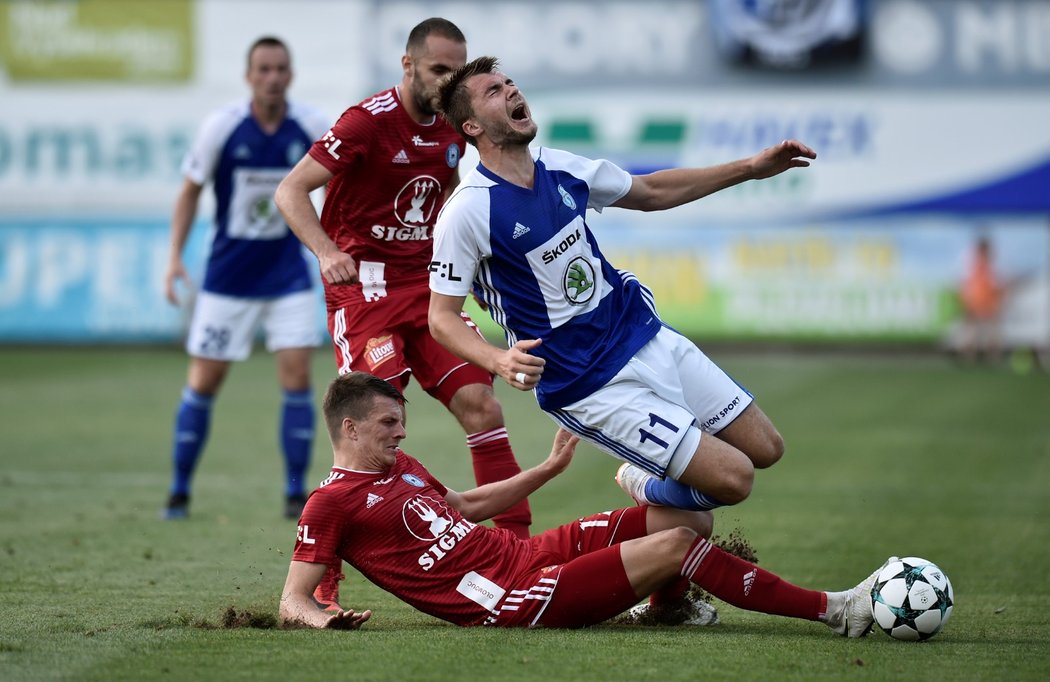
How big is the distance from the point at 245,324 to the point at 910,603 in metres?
5.16

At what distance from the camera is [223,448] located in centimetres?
1279

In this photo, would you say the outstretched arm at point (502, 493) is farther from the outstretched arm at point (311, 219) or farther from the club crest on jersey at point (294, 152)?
the club crest on jersey at point (294, 152)

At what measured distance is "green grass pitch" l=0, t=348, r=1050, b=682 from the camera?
5.05 meters

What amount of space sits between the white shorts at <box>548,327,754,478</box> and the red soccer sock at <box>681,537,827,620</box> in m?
0.34

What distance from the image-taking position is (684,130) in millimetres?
25047

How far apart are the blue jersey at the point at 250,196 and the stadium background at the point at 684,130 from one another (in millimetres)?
15154

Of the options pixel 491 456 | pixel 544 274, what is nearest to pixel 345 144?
pixel 544 274

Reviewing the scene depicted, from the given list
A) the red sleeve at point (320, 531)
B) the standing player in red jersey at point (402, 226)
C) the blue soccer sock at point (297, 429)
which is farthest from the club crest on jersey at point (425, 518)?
the blue soccer sock at point (297, 429)

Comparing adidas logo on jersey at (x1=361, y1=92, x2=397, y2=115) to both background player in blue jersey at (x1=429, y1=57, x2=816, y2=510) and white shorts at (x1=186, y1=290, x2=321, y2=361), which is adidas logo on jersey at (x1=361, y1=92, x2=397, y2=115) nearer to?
background player in blue jersey at (x1=429, y1=57, x2=816, y2=510)

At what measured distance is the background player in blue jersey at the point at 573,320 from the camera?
563 centimetres

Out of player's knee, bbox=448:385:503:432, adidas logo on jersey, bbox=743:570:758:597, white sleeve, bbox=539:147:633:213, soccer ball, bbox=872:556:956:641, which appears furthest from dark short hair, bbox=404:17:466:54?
soccer ball, bbox=872:556:956:641

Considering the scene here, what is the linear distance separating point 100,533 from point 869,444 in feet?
23.8

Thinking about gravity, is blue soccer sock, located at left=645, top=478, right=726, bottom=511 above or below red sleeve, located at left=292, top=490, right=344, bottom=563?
above

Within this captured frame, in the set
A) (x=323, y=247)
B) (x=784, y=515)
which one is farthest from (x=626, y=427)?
(x=784, y=515)
